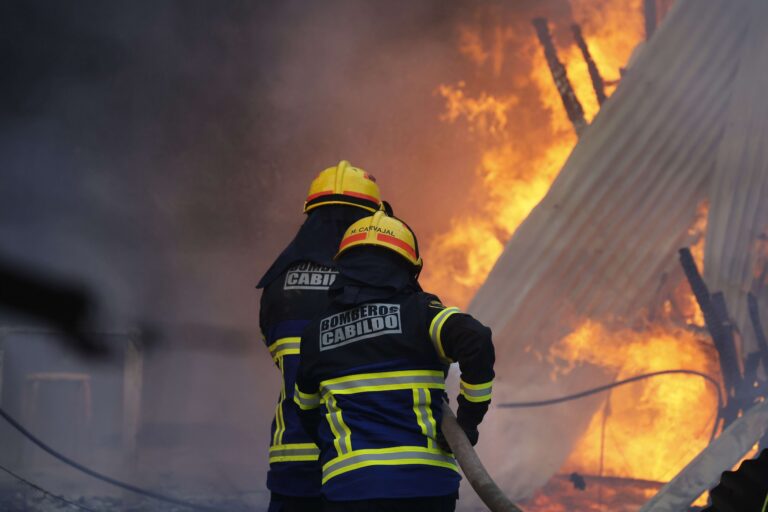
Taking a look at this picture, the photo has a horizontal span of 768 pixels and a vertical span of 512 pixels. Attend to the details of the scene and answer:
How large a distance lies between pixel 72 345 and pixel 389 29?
392cm

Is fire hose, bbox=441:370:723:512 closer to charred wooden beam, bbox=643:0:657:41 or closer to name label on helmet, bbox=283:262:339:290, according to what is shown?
name label on helmet, bbox=283:262:339:290

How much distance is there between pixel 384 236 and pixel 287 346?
2.25 feet

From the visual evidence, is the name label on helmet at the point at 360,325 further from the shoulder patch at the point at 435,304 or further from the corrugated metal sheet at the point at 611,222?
the corrugated metal sheet at the point at 611,222

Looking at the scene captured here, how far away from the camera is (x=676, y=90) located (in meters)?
6.83

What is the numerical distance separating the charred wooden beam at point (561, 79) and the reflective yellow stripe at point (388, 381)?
4764 millimetres

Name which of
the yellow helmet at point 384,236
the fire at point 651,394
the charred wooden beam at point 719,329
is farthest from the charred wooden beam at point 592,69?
the yellow helmet at point 384,236

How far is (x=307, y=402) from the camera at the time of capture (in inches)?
122

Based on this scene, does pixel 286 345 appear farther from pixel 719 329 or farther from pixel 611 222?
pixel 719 329

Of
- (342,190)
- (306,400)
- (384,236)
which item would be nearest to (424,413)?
(306,400)

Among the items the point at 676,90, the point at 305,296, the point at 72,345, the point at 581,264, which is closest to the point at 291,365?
the point at 305,296

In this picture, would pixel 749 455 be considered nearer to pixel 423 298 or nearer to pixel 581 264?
pixel 581 264

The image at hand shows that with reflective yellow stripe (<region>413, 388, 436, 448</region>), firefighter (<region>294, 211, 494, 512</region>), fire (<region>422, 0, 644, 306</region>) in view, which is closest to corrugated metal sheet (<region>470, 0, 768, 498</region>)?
fire (<region>422, 0, 644, 306</region>)

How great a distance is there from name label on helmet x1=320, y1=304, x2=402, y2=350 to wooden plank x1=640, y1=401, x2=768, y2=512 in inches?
132

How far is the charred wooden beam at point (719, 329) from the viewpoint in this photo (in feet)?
21.9
